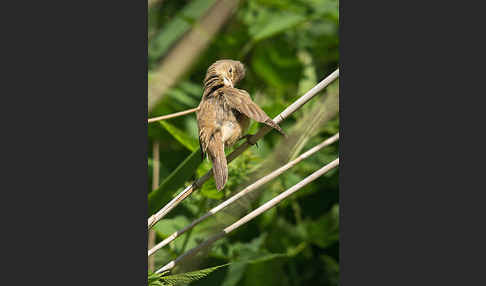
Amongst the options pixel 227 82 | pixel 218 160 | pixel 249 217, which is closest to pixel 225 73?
pixel 227 82

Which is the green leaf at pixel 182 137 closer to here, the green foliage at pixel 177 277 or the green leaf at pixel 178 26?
the green leaf at pixel 178 26

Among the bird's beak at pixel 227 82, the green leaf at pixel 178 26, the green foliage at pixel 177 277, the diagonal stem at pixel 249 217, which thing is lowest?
the green foliage at pixel 177 277

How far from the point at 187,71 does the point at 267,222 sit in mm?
592

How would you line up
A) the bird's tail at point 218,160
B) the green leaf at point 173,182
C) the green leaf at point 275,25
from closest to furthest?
the bird's tail at point 218,160
the green leaf at point 173,182
the green leaf at point 275,25

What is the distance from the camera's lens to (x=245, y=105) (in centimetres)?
163

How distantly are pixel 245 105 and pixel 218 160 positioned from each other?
0.59 ft

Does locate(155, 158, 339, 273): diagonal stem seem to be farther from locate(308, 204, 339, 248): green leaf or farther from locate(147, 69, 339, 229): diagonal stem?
locate(308, 204, 339, 248): green leaf

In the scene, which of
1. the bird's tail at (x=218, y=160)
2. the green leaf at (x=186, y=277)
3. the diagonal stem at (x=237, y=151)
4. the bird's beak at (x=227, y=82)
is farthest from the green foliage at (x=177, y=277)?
the bird's beak at (x=227, y=82)

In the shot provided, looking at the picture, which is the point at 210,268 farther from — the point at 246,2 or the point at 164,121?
the point at 246,2

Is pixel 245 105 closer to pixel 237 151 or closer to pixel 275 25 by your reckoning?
pixel 237 151

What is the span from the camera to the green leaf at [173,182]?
5.45 feet

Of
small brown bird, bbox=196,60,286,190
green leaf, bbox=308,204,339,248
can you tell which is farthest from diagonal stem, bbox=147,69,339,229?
green leaf, bbox=308,204,339,248

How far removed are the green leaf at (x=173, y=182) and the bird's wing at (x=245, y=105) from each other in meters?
0.18

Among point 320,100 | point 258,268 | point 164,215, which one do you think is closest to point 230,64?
point 320,100
